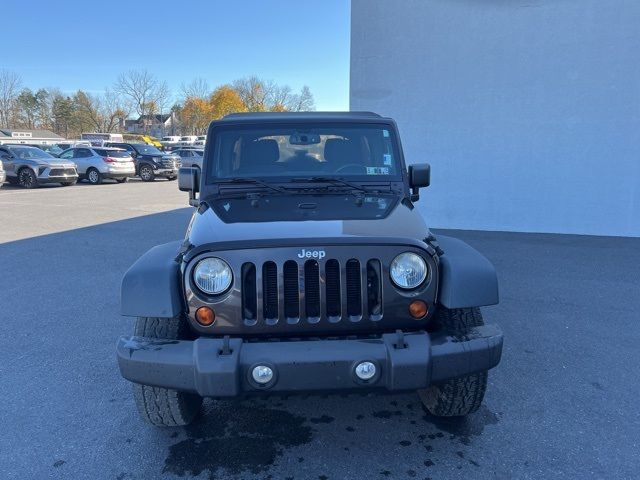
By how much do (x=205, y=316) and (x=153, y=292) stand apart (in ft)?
0.95

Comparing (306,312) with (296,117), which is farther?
(296,117)

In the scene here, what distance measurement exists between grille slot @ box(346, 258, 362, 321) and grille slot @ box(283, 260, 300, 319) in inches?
10.5

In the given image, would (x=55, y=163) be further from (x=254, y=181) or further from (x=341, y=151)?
(x=341, y=151)

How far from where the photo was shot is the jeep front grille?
2490 mm

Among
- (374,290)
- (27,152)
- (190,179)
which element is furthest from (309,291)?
(27,152)

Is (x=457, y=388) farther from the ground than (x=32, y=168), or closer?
closer

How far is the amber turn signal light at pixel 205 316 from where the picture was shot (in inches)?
99.4

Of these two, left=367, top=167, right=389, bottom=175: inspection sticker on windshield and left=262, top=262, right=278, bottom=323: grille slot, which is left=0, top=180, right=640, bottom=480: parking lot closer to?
left=262, top=262, right=278, bottom=323: grille slot

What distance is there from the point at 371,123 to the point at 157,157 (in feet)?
71.5

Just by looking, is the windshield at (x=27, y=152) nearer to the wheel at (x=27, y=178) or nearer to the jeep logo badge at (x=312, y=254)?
the wheel at (x=27, y=178)

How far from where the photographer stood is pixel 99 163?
2114cm

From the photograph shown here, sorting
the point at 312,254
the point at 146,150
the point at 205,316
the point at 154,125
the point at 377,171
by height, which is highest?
the point at 154,125

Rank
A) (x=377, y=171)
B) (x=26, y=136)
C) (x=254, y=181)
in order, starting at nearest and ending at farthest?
1. (x=254, y=181)
2. (x=377, y=171)
3. (x=26, y=136)

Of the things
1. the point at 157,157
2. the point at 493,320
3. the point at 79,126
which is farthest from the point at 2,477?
the point at 79,126
